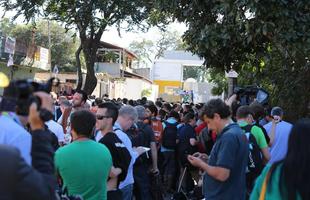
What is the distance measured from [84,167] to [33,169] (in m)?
1.87

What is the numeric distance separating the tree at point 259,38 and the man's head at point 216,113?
14.1 feet

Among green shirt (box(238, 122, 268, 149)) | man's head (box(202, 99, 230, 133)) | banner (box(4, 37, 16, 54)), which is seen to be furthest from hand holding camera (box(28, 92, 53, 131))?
banner (box(4, 37, 16, 54))

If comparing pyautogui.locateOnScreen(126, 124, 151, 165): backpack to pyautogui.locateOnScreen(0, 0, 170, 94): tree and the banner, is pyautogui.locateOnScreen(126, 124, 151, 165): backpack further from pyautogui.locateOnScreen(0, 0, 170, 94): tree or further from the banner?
the banner

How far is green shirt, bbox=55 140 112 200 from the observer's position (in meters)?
4.68

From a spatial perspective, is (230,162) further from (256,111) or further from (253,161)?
(256,111)

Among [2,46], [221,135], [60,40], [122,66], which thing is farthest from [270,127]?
[60,40]

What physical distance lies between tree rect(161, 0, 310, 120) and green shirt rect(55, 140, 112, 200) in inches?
207

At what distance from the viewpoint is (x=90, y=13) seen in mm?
17984

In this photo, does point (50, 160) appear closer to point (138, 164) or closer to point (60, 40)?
point (138, 164)

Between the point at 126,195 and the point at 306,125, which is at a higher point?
the point at 306,125

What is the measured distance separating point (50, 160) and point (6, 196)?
518mm

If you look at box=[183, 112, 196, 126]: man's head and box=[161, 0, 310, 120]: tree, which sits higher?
A: box=[161, 0, 310, 120]: tree

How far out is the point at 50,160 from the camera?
321cm

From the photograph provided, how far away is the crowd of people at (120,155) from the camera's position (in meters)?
3.04
